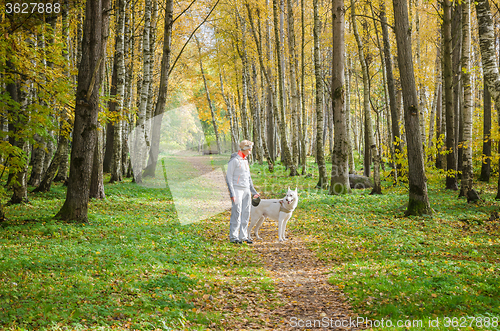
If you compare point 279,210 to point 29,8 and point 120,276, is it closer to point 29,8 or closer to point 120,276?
point 120,276

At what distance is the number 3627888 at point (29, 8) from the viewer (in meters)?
8.62

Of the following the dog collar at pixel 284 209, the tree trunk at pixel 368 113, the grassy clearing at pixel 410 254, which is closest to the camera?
the grassy clearing at pixel 410 254

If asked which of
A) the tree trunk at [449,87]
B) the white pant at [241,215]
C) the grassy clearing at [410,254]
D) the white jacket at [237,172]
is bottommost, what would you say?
the grassy clearing at [410,254]

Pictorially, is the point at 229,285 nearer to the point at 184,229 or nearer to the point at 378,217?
the point at 184,229

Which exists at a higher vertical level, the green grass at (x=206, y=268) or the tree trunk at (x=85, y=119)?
the tree trunk at (x=85, y=119)

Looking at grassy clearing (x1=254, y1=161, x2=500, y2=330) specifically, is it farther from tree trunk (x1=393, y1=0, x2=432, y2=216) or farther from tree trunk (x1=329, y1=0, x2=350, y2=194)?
tree trunk (x1=329, y1=0, x2=350, y2=194)

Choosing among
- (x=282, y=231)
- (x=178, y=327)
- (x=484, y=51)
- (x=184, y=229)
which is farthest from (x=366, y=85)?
(x=178, y=327)

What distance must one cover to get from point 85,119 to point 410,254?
7.96m

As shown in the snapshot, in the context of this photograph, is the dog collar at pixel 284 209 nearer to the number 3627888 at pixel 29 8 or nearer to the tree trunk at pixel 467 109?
the tree trunk at pixel 467 109

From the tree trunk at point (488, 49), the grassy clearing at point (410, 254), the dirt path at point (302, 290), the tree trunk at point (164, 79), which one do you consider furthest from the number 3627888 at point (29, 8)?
the tree trunk at point (488, 49)

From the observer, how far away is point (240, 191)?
316 inches

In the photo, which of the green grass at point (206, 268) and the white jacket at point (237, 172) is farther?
the white jacket at point (237, 172)

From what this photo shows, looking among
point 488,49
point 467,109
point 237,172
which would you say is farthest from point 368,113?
point 237,172

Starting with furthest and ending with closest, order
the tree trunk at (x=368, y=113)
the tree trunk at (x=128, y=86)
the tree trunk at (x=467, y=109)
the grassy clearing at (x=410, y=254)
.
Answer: the tree trunk at (x=128, y=86), the tree trunk at (x=368, y=113), the tree trunk at (x=467, y=109), the grassy clearing at (x=410, y=254)
